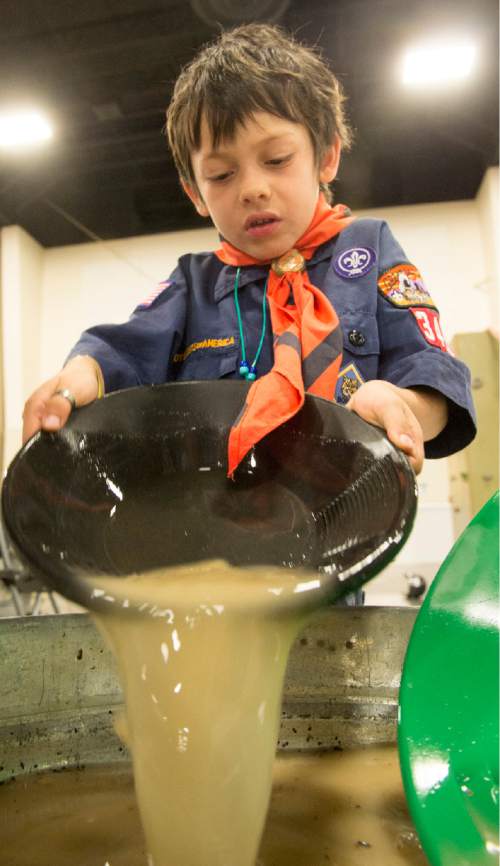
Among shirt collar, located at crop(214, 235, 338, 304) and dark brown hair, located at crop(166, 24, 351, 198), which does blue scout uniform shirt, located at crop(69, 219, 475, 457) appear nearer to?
shirt collar, located at crop(214, 235, 338, 304)

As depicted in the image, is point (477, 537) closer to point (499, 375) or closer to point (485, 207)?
point (499, 375)

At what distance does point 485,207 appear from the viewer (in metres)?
2.79

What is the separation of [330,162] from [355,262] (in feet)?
0.43

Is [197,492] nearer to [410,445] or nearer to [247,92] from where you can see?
Answer: [410,445]

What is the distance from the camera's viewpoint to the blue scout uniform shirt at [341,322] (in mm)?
686

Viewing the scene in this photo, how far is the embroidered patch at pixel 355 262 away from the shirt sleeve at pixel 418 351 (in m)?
0.01

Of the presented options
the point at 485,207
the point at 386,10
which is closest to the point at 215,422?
the point at 386,10

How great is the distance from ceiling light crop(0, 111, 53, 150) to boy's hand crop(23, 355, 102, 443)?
2.13 m

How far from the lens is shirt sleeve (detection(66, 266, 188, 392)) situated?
2.36 ft

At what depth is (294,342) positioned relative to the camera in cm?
68

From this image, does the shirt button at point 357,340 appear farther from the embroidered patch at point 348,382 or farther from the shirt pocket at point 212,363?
the shirt pocket at point 212,363

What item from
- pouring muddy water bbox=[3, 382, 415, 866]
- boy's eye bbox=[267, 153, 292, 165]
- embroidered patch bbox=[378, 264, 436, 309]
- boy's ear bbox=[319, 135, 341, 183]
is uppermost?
boy's ear bbox=[319, 135, 341, 183]

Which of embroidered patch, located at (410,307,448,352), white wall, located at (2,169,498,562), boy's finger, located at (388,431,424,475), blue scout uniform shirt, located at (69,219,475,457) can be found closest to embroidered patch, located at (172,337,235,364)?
blue scout uniform shirt, located at (69,219,475,457)

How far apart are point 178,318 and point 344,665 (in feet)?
1.43
